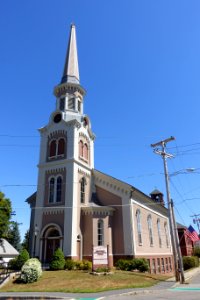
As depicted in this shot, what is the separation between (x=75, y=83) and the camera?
114ft

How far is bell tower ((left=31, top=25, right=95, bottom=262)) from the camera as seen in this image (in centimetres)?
2652

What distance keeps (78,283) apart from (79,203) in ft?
34.8

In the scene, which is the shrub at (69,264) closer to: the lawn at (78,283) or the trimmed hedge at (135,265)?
the lawn at (78,283)

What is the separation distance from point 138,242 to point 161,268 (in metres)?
7.57

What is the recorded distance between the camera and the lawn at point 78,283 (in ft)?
54.1

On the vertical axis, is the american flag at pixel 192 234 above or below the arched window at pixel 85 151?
below

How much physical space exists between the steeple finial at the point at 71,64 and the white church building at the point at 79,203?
31 cm

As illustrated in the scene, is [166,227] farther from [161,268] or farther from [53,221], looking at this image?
[53,221]

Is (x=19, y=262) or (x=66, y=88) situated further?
(x=66, y=88)

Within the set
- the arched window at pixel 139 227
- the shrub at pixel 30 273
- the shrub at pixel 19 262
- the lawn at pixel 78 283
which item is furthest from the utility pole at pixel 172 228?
the shrub at pixel 19 262

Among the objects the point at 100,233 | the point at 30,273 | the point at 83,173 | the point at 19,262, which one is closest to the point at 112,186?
the point at 83,173

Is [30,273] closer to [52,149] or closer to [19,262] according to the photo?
[19,262]

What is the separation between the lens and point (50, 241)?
27.1 meters

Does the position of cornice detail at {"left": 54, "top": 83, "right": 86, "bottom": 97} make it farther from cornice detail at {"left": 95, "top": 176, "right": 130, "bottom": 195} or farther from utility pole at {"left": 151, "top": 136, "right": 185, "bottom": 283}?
utility pole at {"left": 151, "top": 136, "right": 185, "bottom": 283}
